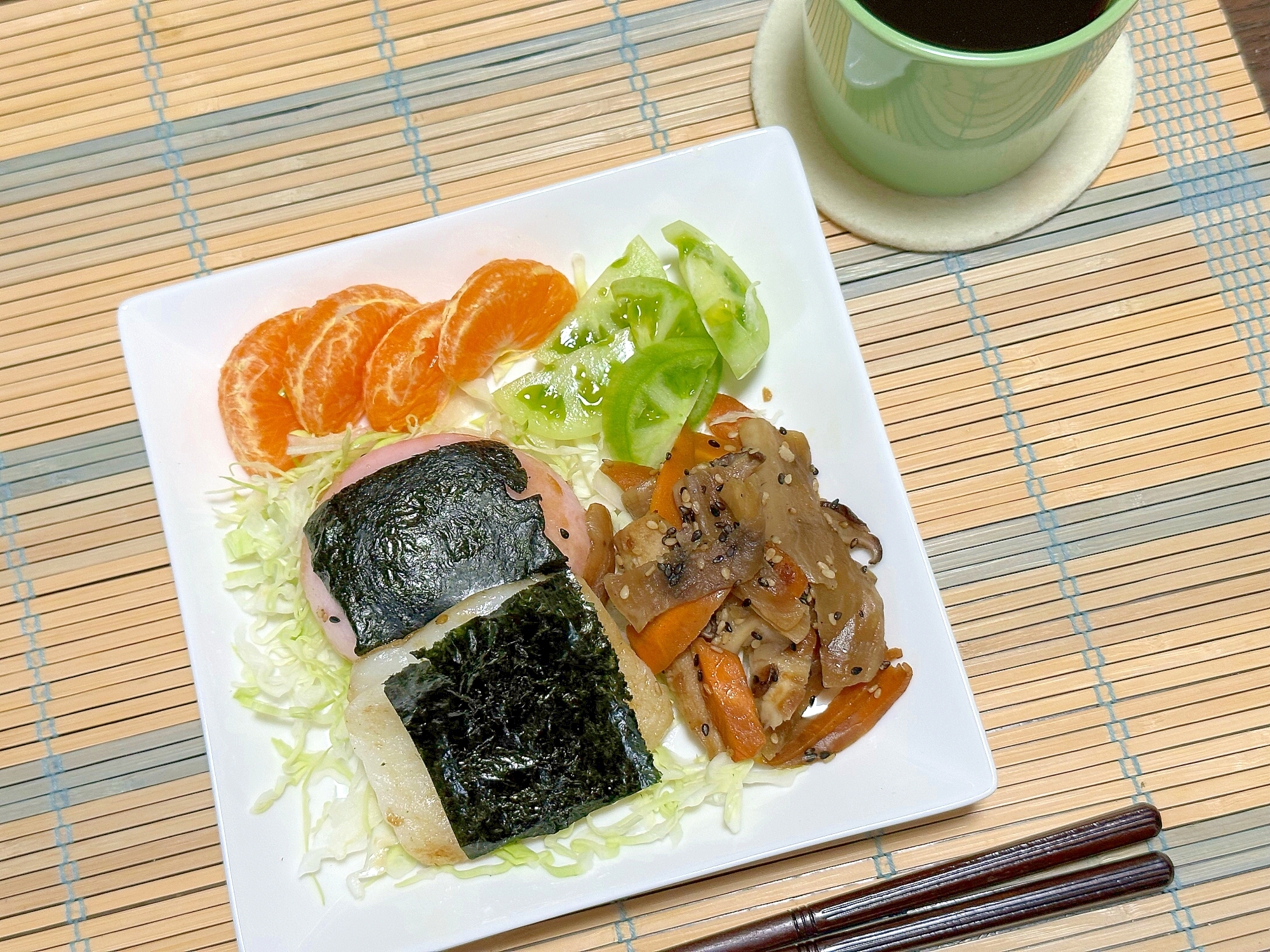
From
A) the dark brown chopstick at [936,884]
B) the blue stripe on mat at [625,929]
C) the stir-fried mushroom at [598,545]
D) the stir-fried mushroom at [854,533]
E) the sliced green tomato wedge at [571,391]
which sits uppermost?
the sliced green tomato wedge at [571,391]

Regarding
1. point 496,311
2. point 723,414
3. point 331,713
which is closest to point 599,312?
point 496,311

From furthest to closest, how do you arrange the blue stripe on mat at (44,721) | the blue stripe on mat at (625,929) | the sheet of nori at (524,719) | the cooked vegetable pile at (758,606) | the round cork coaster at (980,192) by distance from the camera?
the round cork coaster at (980,192) → the blue stripe on mat at (44,721) → the blue stripe on mat at (625,929) → the cooked vegetable pile at (758,606) → the sheet of nori at (524,719)

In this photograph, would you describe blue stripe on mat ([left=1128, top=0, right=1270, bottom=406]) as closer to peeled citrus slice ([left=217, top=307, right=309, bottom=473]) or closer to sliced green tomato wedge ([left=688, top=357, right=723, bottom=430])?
sliced green tomato wedge ([left=688, top=357, right=723, bottom=430])

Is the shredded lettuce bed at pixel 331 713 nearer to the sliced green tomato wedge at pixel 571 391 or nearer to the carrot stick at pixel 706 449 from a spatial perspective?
the sliced green tomato wedge at pixel 571 391

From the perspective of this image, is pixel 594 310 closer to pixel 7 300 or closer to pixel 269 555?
pixel 269 555

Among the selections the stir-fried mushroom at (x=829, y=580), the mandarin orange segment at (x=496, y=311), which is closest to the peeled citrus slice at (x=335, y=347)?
the mandarin orange segment at (x=496, y=311)

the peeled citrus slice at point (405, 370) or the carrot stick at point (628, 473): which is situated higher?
the peeled citrus slice at point (405, 370)

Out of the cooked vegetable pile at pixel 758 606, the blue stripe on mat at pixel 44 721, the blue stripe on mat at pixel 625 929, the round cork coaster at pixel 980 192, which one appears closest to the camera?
the cooked vegetable pile at pixel 758 606

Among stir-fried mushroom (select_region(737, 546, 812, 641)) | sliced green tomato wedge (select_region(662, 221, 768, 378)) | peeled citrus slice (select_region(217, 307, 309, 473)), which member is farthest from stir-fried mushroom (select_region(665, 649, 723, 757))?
peeled citrus slice (select_region(217, 307, 309, 473))
